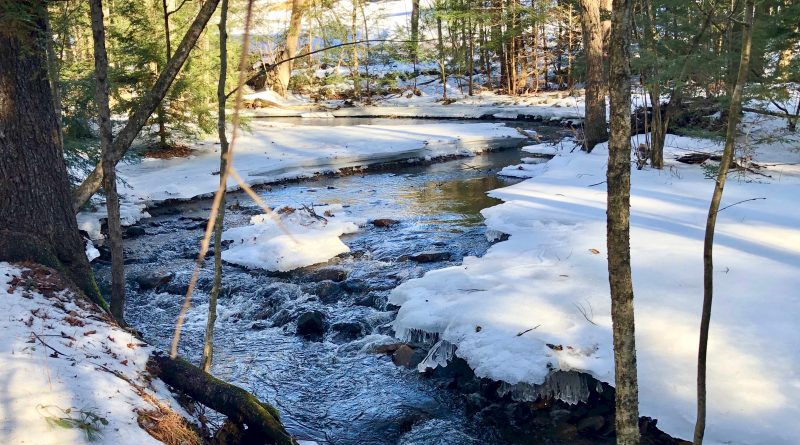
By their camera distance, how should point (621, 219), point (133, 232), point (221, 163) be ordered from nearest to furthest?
1. point (621, 219)
2. point (221, 163)
3. point (133, 232)

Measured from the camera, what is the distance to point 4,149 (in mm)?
4227

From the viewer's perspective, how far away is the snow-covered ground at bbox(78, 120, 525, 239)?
478 inches

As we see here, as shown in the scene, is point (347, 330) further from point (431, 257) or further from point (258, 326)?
point (431, 257)

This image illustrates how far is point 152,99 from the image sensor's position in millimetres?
Answer: 4324

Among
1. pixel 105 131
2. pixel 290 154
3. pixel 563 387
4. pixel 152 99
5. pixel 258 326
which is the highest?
pixel 152 99

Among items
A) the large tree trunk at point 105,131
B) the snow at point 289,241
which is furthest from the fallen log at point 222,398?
the snow at point 289,241

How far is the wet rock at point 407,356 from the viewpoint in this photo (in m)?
5.22

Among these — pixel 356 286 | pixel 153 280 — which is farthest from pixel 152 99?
pixel 153 280

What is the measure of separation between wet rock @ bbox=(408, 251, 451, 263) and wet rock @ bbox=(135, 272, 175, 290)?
2.99 metres

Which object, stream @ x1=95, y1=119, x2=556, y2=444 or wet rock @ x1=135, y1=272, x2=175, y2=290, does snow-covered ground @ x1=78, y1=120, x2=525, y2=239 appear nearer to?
stream @ x1=95, y1=119, x2=556, y2=444

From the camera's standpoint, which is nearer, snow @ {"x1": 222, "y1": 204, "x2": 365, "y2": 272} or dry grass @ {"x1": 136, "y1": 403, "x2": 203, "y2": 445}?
dry grass @ {"x1": 136, "y1": 403, "x2": 203, "y2": 445}

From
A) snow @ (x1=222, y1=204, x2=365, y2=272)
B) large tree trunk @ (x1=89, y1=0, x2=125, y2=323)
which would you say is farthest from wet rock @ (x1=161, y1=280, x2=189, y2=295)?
large tree trunk @ (x1=89, y1=0, x2=125, y2=323)

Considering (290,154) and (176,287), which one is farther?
(290,154)

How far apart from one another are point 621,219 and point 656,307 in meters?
2.87
